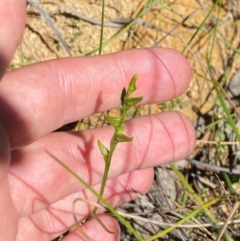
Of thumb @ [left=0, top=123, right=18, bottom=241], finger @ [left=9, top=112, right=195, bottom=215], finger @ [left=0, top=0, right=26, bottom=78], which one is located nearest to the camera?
finger @ [left=0, top=0, right=26, bottom=78]

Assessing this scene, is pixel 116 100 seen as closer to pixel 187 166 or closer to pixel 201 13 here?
pixel 187 166

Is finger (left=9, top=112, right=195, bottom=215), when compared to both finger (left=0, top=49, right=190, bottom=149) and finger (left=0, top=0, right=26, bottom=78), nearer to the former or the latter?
finger (left=0, top=49, right=190, bottom=149)

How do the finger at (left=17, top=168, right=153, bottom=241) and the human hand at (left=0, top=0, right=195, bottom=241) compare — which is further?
the finger at (left=17, top=168, right=153, bottom=241)

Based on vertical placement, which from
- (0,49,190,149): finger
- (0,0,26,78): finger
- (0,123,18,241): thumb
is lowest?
(0,123,18,241): thumb

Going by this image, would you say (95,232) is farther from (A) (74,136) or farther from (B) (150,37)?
(B) (150,37)

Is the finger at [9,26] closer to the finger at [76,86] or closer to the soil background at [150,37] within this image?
the finger at [76,86]

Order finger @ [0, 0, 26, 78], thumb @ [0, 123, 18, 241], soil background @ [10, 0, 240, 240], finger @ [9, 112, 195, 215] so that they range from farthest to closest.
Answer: soil background @ [10, 0, 240, 240] → finger @ [9, 112, 195, 215] → thumb @ [0, 123, 18, 241] → finger @ [0, 0, 26, 78]

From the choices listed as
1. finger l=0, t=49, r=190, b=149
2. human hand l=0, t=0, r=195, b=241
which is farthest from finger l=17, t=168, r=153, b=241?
finger l=0, t=49, r=190, b=149

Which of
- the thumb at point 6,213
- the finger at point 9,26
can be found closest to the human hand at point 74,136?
the thumb at point 6,213
